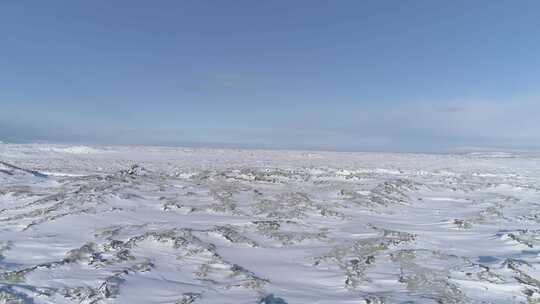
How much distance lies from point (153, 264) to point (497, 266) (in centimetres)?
693

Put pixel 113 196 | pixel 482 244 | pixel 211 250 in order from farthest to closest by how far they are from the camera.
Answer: pixel 113 196, pixel 482 244, pixel 211 250

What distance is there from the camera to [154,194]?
1617 cm

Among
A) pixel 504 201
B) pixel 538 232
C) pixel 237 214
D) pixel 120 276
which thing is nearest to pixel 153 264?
pixel 120 276

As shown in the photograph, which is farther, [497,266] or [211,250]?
[211,250]

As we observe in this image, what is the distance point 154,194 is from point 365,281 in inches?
425

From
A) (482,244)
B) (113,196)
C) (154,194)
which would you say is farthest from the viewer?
(154,194)

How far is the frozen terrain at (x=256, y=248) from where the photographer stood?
6.74 metres

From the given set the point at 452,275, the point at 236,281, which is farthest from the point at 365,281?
the point at 236,281

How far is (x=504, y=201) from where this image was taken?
18297 mm

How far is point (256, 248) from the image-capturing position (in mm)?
9539

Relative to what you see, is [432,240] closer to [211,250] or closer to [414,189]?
[211,250]

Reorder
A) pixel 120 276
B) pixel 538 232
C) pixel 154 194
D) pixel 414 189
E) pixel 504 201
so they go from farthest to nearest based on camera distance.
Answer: pixel 414 189
pixel 504 201
pixel 154 194
pixel 538 232
pixel 120 276

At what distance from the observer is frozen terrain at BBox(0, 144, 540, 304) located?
6.74 m

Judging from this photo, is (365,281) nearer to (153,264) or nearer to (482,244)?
(153,264)
